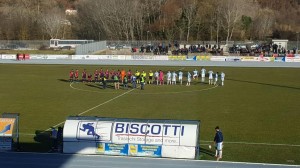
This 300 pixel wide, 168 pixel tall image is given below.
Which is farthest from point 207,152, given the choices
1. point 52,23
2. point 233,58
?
point 52,23

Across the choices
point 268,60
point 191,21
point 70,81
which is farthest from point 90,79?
point 191,21

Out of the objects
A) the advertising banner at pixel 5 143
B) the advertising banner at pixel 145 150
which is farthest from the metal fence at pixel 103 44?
the advertising banner at pixel 145 150

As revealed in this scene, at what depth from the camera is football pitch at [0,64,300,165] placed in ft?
69.1

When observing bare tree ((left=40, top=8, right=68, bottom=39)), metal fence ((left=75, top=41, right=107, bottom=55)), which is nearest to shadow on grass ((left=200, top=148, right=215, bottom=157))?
metal fence ((left=75, top=41, right=107, bottom=55))

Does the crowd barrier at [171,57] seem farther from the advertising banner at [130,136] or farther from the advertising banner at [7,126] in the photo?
the advertising banner at [7,126]

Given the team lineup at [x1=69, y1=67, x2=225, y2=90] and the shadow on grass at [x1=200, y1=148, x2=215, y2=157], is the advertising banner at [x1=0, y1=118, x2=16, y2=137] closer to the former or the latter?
the shadow on grass at [x1=200, y1=148, x2=215, y2=157]

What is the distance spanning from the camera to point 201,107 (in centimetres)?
3017

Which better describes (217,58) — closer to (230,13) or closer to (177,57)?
(177,57)

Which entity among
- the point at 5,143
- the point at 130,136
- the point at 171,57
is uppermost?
the point at 171,57

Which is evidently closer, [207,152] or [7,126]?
[207,152]

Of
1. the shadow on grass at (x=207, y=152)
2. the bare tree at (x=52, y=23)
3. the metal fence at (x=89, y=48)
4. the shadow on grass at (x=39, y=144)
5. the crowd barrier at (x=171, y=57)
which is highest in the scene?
the bare tree at (x=52, y=23)

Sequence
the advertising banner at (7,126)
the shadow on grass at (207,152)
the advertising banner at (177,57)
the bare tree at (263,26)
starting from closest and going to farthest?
the shadow on grass at (207,152) → the advertising banner at (7,126) → the advertising banner at (177,57) → the bare tree at (263,26)

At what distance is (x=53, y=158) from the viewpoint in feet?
61.6

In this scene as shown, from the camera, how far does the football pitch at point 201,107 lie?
2105 centimetres
